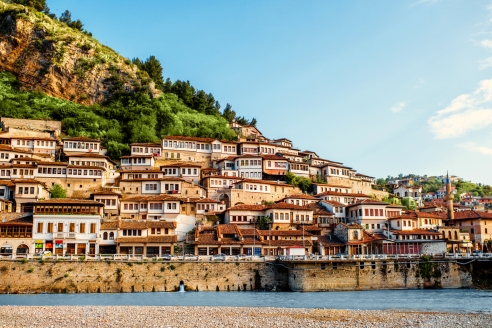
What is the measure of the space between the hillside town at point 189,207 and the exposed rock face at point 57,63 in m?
16.6

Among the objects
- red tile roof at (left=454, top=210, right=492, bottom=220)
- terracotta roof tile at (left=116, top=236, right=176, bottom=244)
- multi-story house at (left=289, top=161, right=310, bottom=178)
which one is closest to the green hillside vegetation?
multi-story house at (left=289, top=161, right=310, bottom=178)

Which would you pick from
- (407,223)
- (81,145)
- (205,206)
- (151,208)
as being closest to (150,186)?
(151,208)

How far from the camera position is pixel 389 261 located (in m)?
52.7

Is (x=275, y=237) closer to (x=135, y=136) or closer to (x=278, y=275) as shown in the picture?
(x=278, y=275)

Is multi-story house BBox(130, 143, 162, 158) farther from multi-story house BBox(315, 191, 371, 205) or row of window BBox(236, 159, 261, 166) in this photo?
multi-story house BBox(315, 191, 371, 205)

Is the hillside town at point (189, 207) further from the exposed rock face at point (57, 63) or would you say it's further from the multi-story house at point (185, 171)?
the exposed rock face at point (57, 63)

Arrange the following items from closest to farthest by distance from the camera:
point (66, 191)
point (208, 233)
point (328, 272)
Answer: point (328, 272), point (208, 233), point (66, 191)

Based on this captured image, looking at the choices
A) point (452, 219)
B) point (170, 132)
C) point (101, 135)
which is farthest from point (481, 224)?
point (101, 135)

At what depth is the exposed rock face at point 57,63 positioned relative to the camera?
328ft

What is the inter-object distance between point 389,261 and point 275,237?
46.5ft

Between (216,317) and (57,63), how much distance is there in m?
83.0

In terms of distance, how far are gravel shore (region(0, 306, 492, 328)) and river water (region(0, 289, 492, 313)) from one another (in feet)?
12.2

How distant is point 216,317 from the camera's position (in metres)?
31.6

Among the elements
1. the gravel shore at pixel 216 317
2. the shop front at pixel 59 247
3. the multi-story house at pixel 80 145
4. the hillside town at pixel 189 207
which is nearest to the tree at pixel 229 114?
the hillside town at pixel 189 207
